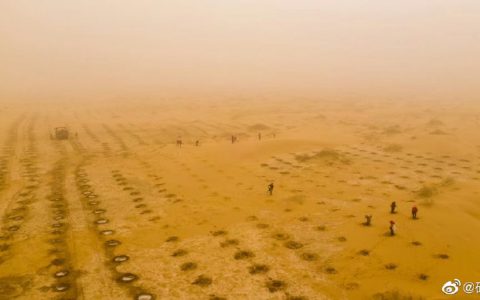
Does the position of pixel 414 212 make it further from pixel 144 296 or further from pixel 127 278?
pixel 127 278

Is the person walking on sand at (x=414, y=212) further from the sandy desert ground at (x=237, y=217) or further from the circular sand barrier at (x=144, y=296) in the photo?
the circular sand barrier at (x=144, y=296)

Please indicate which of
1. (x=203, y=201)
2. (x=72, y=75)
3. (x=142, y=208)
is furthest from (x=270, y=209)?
(x=72, y=75)

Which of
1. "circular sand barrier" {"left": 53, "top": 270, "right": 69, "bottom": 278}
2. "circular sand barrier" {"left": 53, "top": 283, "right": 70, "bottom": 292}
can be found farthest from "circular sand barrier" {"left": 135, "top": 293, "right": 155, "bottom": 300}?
"circular sand barrier" {"left": 53, "top": 270, "right": 69, "bottom": 278}

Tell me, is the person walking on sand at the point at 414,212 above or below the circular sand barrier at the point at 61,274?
above

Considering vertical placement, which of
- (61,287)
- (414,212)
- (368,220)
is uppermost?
(414,212)

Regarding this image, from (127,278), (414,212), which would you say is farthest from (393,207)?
(127,278)

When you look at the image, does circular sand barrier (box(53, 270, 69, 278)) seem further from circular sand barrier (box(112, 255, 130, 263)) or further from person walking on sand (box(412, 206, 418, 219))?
person walking on sand (box(412, 206, 418, 219))

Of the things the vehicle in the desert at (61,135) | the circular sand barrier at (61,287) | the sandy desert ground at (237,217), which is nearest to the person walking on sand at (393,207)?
the sandy desert ground at (237,217)

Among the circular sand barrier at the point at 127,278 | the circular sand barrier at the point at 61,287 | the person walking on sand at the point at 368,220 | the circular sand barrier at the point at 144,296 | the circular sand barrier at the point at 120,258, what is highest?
the person walking on sand at the point at 368,220

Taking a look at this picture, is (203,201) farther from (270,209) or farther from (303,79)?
(303,79)
